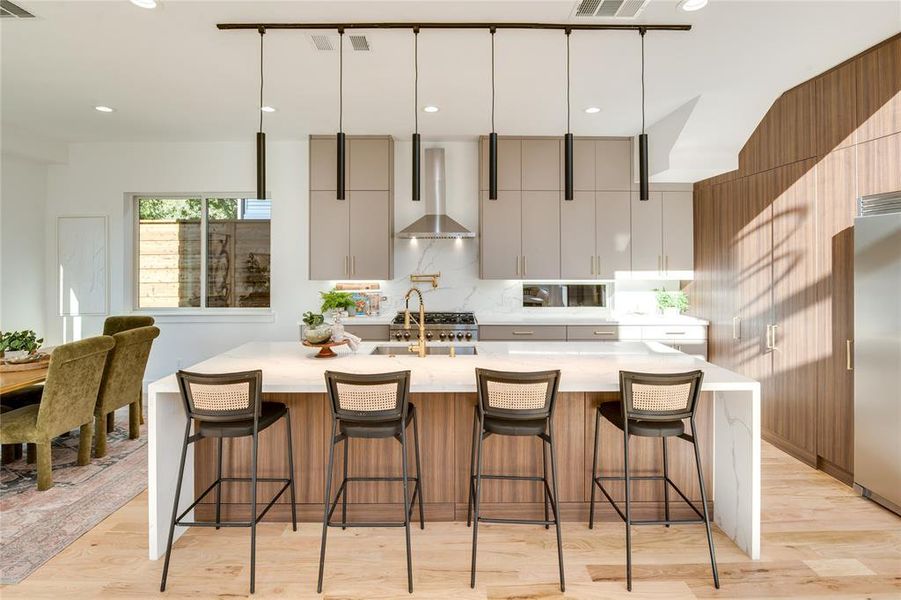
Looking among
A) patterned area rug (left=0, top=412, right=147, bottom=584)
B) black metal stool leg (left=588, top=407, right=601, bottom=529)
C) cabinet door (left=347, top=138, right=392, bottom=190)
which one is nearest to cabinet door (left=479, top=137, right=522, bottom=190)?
cabinet door (left=347, top=138, right=392, bottom=190)

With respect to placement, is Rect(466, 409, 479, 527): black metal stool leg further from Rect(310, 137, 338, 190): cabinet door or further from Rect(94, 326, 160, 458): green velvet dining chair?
Rect(310, 137, 338, 190): cabinet door

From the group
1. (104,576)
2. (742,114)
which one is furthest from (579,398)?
(742,114)

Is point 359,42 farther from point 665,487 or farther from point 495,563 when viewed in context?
point 665,487

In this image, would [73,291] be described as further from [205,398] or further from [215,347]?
[205,398]

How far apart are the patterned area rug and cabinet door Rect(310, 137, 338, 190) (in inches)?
114

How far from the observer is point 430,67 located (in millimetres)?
3469

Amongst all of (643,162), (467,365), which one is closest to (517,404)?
(467,365)

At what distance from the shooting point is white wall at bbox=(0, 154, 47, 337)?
5.19m

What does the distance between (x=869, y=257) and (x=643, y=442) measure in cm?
178

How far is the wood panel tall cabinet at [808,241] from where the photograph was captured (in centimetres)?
314

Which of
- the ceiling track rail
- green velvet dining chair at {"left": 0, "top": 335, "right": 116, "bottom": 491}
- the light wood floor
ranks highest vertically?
the ceiling track rail

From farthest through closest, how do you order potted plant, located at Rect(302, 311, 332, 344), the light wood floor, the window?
1. the window
2. potted plant, located at Rect(302, 311, 332, 344)
3. the light wood floor

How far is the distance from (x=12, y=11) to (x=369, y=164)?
9.70ft

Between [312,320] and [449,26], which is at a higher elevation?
[449,26]
